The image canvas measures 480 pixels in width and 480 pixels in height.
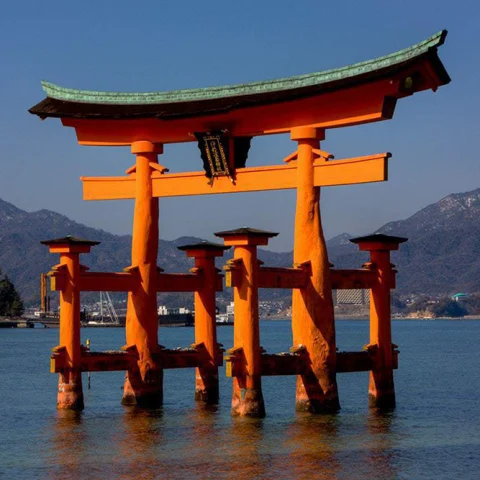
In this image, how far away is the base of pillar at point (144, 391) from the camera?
3597cm

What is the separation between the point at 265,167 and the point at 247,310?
439 centimetres

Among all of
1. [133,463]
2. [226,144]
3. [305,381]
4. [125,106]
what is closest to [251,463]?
[133,463]

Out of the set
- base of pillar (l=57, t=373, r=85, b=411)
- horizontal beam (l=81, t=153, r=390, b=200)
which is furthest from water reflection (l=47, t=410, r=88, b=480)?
horizontal beam (l=81, t=153, r=390, b=200)

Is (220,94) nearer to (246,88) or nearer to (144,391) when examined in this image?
(246,88)

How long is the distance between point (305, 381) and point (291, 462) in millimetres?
5950

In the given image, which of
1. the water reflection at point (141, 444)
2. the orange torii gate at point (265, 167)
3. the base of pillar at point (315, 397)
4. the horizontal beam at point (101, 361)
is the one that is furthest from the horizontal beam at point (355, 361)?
the horizontal beam at point (101, 361)

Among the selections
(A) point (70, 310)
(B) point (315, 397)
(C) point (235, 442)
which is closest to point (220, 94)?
(A) point (70, 310)

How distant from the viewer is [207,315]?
122 feet

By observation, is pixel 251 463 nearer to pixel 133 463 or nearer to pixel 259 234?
pixel 133 463

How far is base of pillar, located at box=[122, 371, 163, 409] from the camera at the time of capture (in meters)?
36.0

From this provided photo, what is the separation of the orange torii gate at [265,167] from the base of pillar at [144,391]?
0.03 meters

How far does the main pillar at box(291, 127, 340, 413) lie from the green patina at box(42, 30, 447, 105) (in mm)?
1488

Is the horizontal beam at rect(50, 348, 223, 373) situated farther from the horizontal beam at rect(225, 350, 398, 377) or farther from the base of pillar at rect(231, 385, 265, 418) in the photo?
the horizontal beam at rect(225, 350, 398, 377)

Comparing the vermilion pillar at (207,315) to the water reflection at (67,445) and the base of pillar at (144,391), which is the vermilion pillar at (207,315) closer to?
the base of pillar at (144,391)
